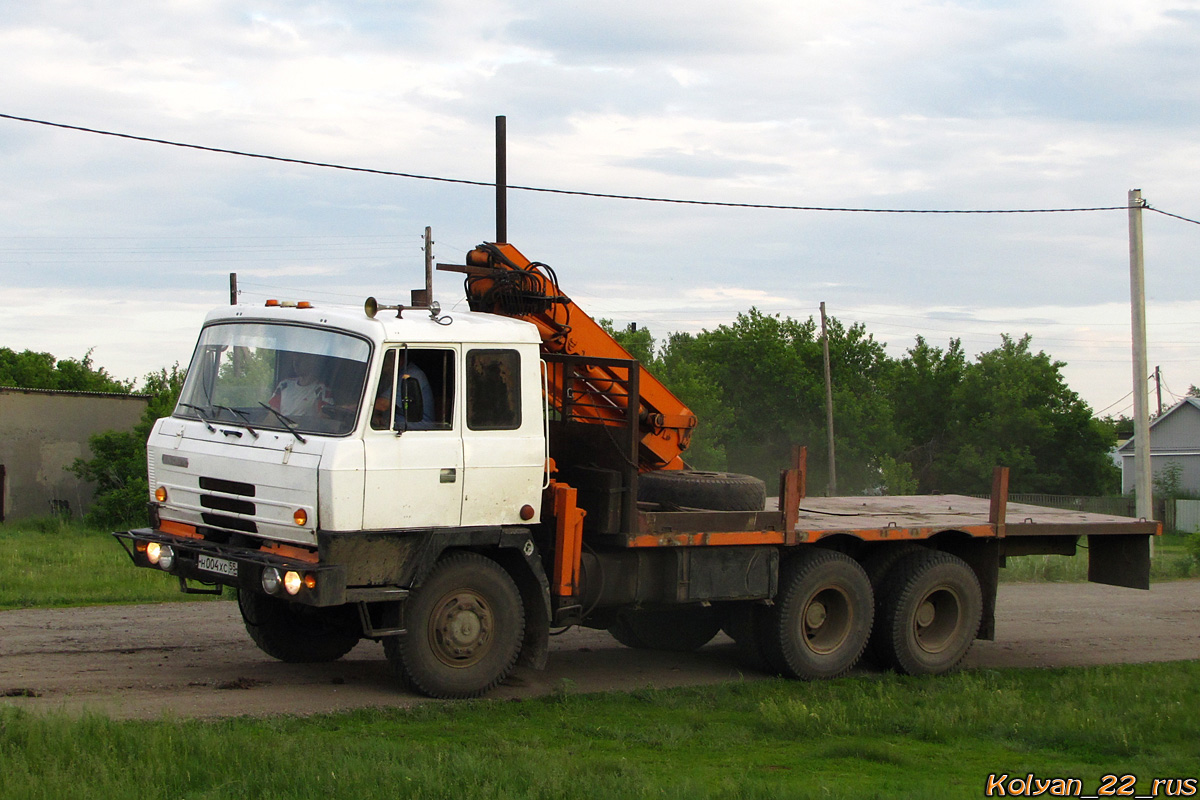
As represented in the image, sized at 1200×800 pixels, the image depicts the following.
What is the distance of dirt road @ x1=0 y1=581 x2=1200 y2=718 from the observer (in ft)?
28.9

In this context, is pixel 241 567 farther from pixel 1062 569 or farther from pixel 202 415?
pixel 1062 569

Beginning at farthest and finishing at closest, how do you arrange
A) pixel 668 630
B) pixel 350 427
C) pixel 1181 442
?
pixel 1181 442
pixel 668 630
pixel 350 427

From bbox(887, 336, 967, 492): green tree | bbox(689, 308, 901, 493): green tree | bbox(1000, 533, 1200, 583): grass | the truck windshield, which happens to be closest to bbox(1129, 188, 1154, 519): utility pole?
bbox(1000, 533, 1200, 583): grass

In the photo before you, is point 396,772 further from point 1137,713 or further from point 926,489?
point 926,489

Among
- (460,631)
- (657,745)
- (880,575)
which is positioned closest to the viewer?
(657,745)

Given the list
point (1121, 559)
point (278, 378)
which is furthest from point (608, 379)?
point (1121, 559)

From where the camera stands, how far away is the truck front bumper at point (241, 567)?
8203mm

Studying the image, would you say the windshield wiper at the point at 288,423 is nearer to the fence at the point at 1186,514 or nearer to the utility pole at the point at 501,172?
the utility pole at the point at 501,172

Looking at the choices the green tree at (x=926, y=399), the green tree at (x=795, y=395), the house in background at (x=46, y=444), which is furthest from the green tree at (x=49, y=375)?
the green tree at (x=926, y=399)

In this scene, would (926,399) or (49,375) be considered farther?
(926,399)

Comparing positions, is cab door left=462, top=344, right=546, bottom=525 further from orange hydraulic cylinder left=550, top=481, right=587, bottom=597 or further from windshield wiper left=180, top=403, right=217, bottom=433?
windshield wiper left=180, top=403, right=217, bottom=433

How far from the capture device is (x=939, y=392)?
67125 millimetres

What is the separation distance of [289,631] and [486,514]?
2.40 metres

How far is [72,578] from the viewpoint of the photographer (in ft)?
54.4
